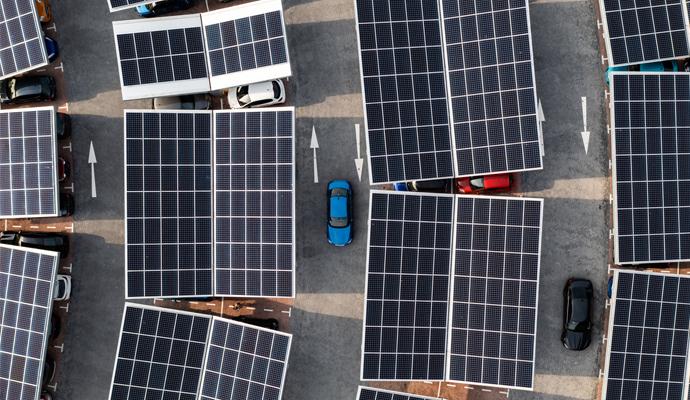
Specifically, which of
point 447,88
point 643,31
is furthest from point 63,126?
point 643,31

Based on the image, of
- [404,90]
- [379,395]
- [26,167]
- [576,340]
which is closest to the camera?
[404,90]

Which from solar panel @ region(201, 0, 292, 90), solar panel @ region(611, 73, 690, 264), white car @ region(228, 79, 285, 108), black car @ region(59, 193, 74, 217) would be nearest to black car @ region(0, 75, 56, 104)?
black car @ region(59, 193, 74, 217)

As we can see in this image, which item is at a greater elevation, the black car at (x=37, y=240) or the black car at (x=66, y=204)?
the black car at (x=66, y=204)

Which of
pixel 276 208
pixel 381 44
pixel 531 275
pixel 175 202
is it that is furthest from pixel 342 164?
pixel 531 275

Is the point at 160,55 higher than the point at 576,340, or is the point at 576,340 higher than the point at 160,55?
the point at 160,55

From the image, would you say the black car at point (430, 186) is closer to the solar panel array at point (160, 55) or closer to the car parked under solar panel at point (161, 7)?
the solar panel array at point (160, 55)

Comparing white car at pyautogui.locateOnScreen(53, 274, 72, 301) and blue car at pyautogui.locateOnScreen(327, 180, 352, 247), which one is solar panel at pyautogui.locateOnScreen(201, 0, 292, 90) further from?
white car at pyautogui.locateOnScreen(53, 274, 72, 301)

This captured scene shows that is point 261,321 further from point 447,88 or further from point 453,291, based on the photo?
point 447,88

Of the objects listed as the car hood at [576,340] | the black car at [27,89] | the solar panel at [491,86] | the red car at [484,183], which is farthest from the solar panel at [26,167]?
the car hood at [576,340]
